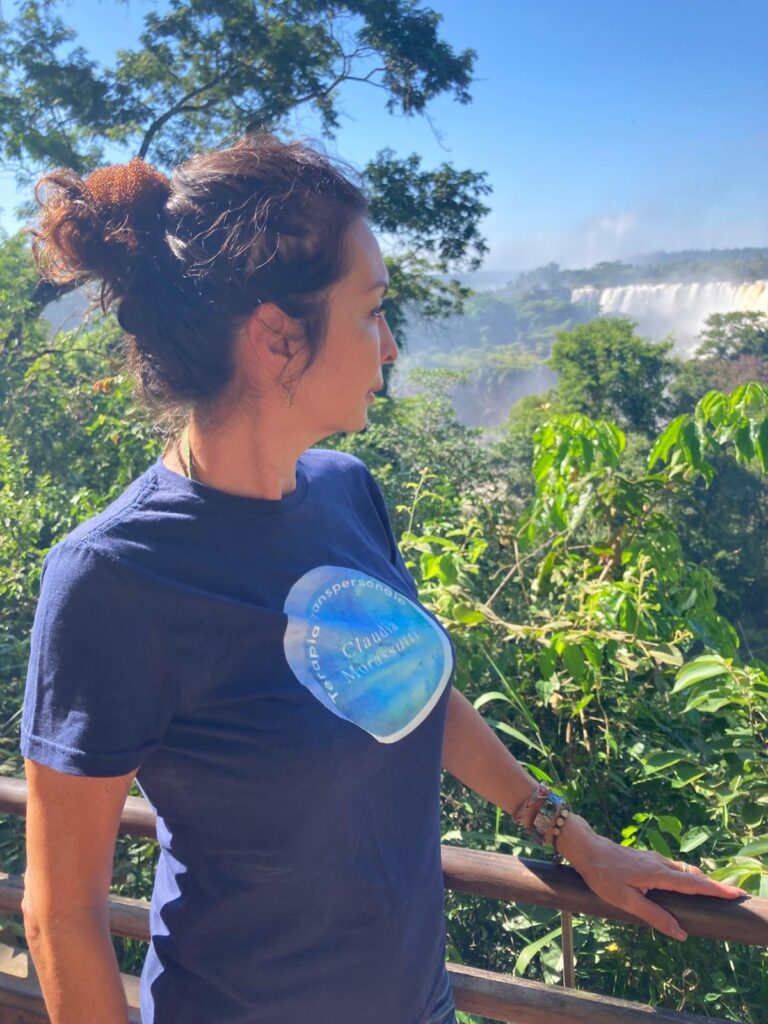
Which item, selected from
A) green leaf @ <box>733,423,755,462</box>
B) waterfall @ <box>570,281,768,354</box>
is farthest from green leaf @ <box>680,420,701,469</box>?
waterfall @ <box>570,281,768,354</box>

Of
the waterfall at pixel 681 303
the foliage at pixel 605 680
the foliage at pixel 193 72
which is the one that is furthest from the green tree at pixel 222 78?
the waterfall at pixel 681 303

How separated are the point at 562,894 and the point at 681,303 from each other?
40866mm

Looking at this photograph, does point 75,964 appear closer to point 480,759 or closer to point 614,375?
point 480,759

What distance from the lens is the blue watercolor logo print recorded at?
2.70 ft

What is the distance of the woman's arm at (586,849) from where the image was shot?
95cm

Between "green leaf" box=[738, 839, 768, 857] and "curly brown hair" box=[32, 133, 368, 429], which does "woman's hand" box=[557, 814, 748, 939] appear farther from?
"curly brown hair" box=[32, 133, 368, 429]

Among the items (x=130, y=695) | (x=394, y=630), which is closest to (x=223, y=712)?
(x=130, y=695)

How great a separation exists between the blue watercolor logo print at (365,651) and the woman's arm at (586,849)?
15 centimetres

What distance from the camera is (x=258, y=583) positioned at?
2.72ft

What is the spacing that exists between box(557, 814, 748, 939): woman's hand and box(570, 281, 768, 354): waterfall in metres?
31.4

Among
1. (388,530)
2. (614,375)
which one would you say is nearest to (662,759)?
(388,530)

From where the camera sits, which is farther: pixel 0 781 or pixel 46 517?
pixel 46 517

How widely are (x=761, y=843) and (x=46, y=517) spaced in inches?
91.4

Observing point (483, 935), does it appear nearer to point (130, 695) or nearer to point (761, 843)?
point (761, 843)
